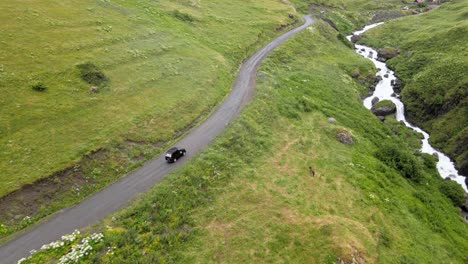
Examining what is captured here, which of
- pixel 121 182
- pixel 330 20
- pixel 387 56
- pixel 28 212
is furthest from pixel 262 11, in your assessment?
pixel 28 212

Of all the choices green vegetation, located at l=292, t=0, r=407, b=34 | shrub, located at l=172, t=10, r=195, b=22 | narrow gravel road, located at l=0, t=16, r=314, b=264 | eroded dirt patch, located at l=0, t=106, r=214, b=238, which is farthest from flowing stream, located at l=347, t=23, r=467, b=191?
shrub, located at l=172, t=10, r=195, b=22

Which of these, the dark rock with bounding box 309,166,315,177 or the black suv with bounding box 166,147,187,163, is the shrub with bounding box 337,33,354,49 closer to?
the dark rock with bounding box 309,166,315,177

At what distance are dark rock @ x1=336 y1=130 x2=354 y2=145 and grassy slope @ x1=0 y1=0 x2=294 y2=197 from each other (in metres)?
22.4

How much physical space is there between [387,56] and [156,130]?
281 feet

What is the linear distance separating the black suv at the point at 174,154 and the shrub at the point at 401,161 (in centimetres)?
3348

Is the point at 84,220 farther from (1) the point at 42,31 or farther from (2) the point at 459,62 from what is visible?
(2) the point at 459,62

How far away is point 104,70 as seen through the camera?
56750 millimetres

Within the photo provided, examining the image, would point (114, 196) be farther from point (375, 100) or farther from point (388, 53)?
point (388, 53)

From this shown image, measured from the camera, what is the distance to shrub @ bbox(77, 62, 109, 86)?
2069 inches

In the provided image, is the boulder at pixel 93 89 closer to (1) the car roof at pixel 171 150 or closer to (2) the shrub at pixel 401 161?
(1) the car roof at pixel 171 150

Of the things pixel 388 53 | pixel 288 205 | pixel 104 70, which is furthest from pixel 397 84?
pixel 104 70

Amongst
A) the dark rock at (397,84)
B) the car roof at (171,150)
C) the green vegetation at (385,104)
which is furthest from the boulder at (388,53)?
the car roof at (171,150)

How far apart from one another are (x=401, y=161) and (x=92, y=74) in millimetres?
51845

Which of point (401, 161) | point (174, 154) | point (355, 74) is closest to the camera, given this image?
point (174, 154)
